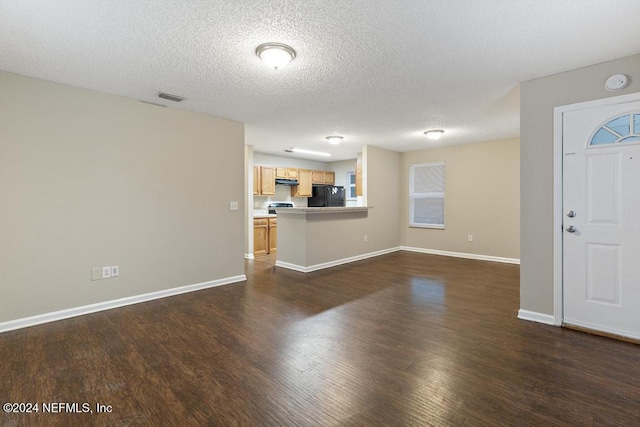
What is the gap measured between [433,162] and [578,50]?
4.48 meters

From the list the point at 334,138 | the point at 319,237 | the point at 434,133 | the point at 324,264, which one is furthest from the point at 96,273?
the point at 434,133

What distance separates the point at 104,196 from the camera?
11.1 ft

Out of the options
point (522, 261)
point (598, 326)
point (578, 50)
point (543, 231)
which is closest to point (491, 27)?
point (578, 50)

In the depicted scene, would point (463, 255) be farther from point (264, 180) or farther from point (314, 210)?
point (264, 180)

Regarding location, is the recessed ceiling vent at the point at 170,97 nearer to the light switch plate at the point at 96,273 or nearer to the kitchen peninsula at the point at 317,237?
the light switch plate at the point at 96,273

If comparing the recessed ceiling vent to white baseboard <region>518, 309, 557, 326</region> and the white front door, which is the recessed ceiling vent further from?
white baseboard <region>518, 309, 557, 326</region>

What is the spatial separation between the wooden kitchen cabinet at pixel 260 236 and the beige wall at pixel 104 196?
215cm

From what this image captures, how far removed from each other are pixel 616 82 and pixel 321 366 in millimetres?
3467

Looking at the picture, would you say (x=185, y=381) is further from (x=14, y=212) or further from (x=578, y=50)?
(x=578, y=50)

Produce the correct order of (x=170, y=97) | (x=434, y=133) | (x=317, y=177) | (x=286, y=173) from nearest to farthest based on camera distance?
(x=170, y=97) → (x=434, y=133) → (x=286, y=173) → (x=317, y=177)

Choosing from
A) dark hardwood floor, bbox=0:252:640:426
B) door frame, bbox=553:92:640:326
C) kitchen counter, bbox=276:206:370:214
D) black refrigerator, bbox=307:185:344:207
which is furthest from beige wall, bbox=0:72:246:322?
door frame, bbox=553:92:640:326

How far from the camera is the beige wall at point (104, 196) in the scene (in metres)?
2.87

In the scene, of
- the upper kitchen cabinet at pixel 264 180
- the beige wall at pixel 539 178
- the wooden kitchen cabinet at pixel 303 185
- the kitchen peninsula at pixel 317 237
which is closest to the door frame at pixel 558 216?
the beige wall at pixel 539 178

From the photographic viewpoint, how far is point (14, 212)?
2846mm
